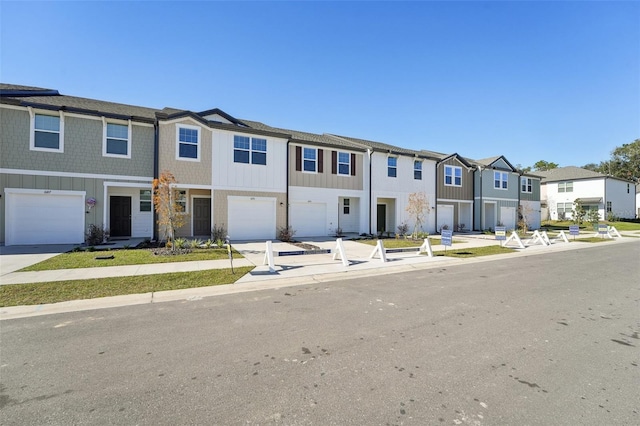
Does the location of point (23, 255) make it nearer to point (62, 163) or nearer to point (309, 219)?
point (62, 163)

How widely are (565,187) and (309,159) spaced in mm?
41516

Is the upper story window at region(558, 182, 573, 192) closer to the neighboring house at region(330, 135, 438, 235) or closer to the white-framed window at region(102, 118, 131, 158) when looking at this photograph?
the neighboring house at region(330, 135, 438, 235)

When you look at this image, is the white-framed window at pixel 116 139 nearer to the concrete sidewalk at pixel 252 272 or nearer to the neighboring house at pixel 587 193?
the concrete sidewalk at pixel 252 272

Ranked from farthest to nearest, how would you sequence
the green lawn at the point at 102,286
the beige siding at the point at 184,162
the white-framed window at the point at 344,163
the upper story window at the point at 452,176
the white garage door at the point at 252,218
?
the upper story window at the point at 452,176 → the white-framed window at the point at 344,163 → the white garage door at the point at 252,218 → the beige siding at the point at 184,162 → the green lawn at the point at 102,286

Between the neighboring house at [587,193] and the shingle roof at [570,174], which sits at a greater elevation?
the shingle roof at [570,174]

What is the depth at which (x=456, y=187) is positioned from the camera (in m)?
24.2

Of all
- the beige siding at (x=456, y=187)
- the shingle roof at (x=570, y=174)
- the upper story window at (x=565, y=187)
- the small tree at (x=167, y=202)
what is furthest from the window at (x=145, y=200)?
the upper story window at (x=565, y=187)

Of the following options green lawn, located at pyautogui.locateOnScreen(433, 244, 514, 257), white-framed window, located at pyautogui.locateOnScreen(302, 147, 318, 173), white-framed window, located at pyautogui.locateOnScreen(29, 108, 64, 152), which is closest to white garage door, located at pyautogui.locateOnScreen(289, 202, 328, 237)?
white-framed window, located at pyautogui.locateOnScreen(302, 147, 318, 173)

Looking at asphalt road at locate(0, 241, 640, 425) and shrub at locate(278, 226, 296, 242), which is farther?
shrub at locate(278, 226, 296, 242)

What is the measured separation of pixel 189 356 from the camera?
3.58 m

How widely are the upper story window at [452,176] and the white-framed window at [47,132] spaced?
80.3 feet

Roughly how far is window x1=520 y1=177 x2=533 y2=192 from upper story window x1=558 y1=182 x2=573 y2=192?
51.4 ft

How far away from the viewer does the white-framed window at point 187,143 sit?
14.4m

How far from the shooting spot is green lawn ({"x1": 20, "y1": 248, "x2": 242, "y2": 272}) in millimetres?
8406
